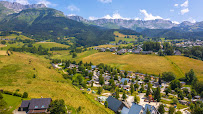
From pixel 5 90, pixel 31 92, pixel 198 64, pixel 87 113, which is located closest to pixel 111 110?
pixel 87 113

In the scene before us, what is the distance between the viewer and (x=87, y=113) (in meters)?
38.4

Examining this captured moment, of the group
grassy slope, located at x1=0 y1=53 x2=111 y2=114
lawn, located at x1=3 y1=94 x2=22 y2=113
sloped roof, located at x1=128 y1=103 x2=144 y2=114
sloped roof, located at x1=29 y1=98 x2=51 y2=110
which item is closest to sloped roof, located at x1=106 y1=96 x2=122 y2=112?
grassy slope, located at x1=0 y1=53 x2=111 y2=114

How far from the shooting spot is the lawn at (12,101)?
36562 millimetres

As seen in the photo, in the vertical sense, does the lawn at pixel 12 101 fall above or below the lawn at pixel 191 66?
below

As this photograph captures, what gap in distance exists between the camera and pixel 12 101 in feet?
129

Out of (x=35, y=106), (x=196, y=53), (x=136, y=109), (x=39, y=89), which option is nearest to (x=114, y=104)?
(x=136, y=109)

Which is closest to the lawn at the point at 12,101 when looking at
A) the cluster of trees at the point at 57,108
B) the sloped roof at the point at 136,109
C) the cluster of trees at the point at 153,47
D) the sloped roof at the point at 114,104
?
the cluster of trees at the point at 57,108

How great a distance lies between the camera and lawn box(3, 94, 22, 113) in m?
36.6

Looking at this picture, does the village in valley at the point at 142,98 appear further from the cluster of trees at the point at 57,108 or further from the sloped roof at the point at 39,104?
the sloped roof at the point at 39,104

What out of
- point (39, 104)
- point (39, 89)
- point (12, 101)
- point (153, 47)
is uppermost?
point (153, 47)

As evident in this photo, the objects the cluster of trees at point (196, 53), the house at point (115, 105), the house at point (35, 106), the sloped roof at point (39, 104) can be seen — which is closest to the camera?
the house at point (35, 106)

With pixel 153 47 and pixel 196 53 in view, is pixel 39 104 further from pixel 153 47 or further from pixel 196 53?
pixel 153 47

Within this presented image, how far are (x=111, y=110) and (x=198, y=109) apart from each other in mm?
29181

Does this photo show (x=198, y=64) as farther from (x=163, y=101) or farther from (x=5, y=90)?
(x=5, y=90)
